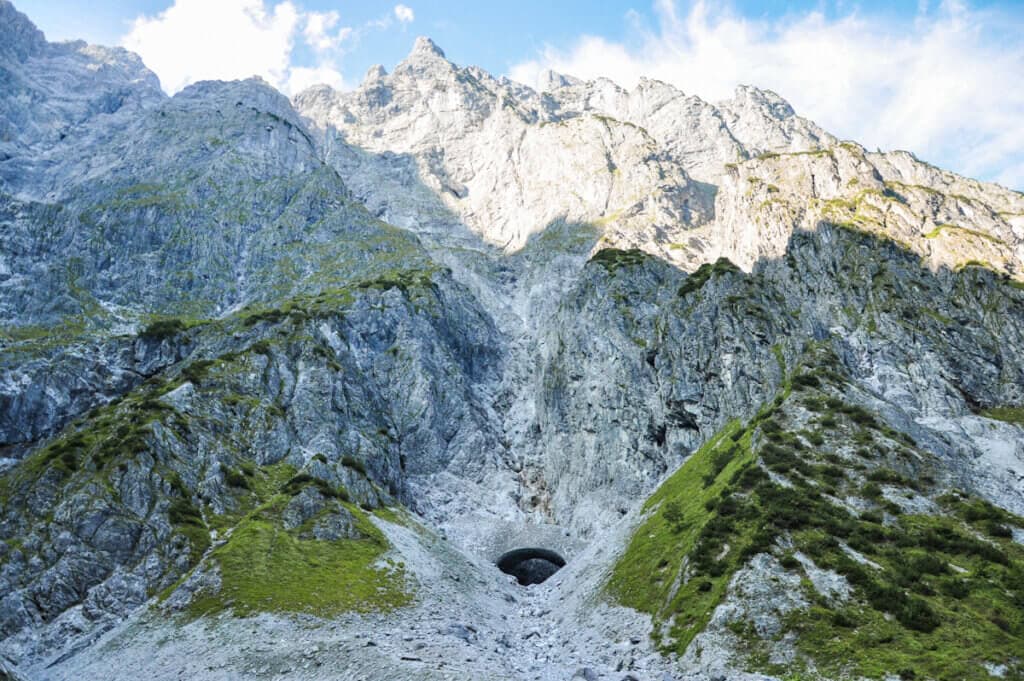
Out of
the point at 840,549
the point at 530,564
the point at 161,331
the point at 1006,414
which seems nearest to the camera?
the point at 840,549

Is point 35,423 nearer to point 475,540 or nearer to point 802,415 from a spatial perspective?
point 475,540

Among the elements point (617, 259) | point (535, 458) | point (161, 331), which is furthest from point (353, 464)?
point (617, 259)

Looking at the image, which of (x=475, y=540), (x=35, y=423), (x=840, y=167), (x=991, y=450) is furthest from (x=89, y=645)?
(x=840, y=167)

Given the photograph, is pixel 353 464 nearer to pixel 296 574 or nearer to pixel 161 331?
pixel 296 574

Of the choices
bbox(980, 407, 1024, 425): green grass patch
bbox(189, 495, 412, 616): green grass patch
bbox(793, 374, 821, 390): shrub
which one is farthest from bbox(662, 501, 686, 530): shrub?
bbox(980, 407, 1024, 425): green grass patch

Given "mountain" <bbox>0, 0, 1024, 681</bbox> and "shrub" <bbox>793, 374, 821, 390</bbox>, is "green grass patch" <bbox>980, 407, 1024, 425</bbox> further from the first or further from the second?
"shrub" <bbox>793, 374, 821, 390</bbox>
